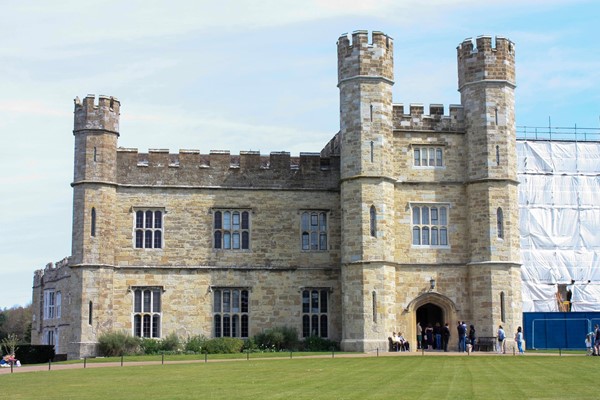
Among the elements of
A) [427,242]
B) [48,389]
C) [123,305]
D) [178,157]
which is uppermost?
[178,157]

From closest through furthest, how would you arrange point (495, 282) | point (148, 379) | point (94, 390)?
1. point (94, 390)
2. point (148, 379)
3. point (495, 282)

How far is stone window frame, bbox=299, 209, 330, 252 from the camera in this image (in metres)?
40.7

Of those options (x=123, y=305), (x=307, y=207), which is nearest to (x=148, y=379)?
(x=123, y=305)

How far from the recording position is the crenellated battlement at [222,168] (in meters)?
39.9

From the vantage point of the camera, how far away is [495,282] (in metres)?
38.5

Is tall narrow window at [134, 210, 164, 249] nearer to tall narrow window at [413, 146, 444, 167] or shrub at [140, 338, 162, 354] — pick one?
shrub at [140, 338, 162, 354]

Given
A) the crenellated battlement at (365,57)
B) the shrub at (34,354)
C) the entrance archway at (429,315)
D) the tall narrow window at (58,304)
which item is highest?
the crenellated battlement at (365,57)

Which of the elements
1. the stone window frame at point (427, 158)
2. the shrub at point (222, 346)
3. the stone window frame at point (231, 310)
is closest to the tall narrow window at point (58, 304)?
the stone window frame at point (231, 310)

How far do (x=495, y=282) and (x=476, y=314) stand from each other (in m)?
1.54

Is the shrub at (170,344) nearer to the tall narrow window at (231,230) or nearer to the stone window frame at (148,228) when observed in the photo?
the stone window frame at (148,228)

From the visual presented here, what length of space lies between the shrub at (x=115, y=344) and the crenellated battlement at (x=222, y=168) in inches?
253

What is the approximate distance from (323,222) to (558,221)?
520 inches

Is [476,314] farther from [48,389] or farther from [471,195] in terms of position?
[48,389]

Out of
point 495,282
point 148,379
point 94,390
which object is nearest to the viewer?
point 94,390
